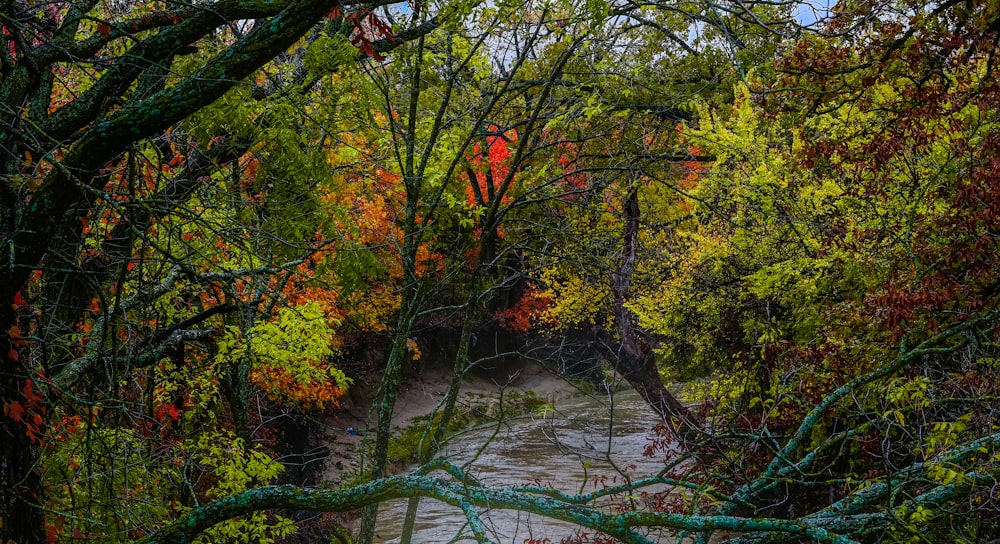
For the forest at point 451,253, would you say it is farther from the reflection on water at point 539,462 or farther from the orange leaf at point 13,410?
the reflection on water at point 539,462

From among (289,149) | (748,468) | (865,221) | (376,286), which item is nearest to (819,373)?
(865,221)

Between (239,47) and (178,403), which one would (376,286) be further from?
(239,47)

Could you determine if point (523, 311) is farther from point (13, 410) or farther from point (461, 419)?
point (13, 410)

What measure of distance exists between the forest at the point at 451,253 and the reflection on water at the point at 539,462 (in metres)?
2.18

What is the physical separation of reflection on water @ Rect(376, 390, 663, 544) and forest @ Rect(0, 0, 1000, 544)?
2.18m

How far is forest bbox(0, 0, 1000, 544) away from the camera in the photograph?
351 centimetres

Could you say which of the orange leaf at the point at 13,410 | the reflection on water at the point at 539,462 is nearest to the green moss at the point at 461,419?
the reflection on water at the point at 539,462

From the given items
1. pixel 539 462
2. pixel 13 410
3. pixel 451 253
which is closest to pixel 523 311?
pixel 539 462

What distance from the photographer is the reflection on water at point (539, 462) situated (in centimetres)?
1402

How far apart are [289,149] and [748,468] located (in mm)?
8379

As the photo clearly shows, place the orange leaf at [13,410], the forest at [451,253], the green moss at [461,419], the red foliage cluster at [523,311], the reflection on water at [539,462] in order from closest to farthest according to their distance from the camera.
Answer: the forest at [451,253]
the orange leaf at [13,410]
the reflection on water at [539,462]
the green moss at [461,419]
the red foliage cluster at [523,311]

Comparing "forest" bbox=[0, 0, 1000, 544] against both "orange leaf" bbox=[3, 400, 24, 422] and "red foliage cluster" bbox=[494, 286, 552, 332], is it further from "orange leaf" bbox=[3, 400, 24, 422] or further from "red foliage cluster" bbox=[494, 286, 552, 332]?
"red foliage cluster" bbox=[494, 286, 552, 332]

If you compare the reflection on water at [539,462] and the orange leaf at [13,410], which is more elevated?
the orange leaf at [13,410]

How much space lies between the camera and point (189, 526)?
324 centimetres
